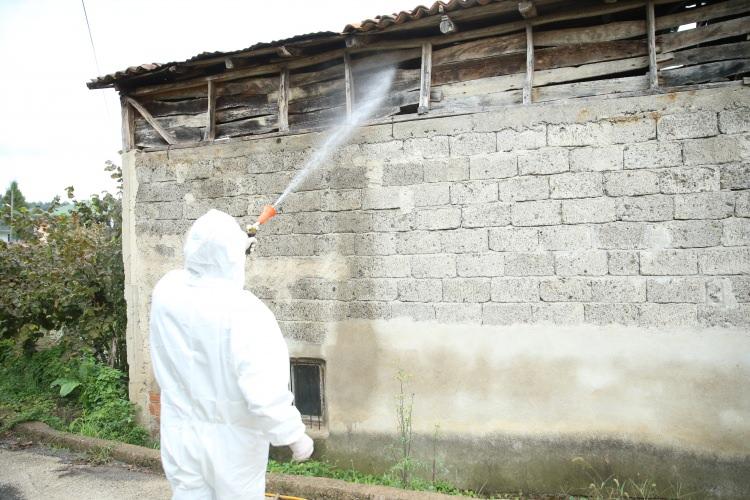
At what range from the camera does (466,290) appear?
16.0ft

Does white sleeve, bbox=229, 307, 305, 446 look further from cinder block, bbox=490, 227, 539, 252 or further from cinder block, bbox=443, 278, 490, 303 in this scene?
cinder block, bbox=490, 227, 539, 252

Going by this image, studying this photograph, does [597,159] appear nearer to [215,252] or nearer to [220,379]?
[215,252]

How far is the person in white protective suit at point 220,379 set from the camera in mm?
2691

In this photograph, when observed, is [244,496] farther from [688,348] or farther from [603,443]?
[688,348]

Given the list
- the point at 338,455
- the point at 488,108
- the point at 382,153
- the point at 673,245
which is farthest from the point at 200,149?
the point at 673,245

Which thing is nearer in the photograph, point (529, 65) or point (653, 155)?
point (653, 155)

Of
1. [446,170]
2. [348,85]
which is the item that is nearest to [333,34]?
[348,85]

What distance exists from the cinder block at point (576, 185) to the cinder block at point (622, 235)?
0.29 m

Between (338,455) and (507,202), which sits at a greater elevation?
(507,202)

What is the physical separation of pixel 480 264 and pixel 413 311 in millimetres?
749

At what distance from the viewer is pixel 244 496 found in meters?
2.81

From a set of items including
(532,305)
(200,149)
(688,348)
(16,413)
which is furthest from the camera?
(16,413)

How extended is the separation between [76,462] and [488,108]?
522 cm

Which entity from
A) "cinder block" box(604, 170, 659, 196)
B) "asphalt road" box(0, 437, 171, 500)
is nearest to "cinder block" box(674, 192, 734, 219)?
"cinder block" box(604, 170, 659, 196)
